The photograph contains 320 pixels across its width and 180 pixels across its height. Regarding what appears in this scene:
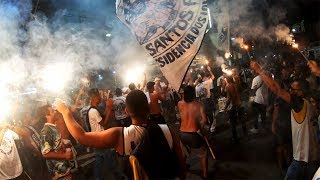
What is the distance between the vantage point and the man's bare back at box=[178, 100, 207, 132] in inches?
263

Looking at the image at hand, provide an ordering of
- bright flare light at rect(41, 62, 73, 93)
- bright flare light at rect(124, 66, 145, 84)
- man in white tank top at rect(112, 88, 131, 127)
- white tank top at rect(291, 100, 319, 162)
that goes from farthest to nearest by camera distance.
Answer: bright flare light at rect(124, 66, 145, 84)
man in white tank top at rect(112, 88, 131, 127)
bright flare light at rect(41, 62, 73, 93)
white tank top at rect(291, 100, 319, 162)

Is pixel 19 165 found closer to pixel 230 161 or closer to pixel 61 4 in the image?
pixel 61 4

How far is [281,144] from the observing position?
6.47 meters

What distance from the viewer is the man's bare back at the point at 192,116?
21.9 ft

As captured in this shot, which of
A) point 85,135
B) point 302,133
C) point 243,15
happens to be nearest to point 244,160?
point 302,133

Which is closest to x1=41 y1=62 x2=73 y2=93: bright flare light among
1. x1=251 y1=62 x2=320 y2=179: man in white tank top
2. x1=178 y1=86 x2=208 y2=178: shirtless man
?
x1=178 y1=86 x2=208 y2=178: shirtless man

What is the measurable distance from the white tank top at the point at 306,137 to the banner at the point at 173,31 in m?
2.00

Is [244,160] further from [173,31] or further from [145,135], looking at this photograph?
[145,135]

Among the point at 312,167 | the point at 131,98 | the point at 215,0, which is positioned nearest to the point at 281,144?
the point at 312,167

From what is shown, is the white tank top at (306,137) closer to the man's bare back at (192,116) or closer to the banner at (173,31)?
the banner at (173,31)

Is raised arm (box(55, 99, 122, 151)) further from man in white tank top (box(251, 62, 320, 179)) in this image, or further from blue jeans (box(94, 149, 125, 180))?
blue jeans (box(94, 149, 125, 180))

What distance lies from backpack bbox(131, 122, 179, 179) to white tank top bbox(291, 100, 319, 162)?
2251 mm

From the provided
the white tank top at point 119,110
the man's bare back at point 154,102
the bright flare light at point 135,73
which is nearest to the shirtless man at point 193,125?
the man's bare back at point 154,102

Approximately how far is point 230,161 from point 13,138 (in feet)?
15.5
